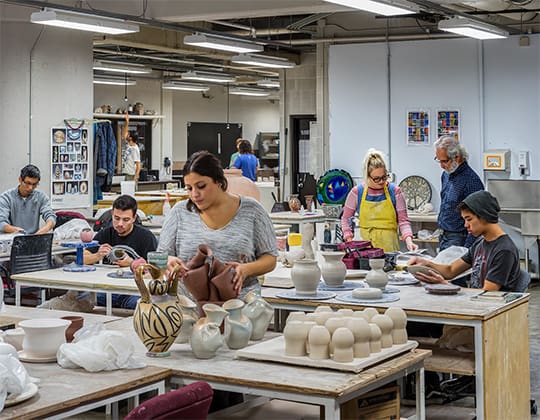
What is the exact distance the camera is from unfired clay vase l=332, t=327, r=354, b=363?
333 cm

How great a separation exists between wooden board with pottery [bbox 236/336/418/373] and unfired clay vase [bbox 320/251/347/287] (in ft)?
4.97

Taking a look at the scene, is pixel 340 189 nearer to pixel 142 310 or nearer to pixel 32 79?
pixel 32 79

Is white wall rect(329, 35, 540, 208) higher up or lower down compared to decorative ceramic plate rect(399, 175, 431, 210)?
higher up

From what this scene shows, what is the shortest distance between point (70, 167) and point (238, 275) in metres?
7.22

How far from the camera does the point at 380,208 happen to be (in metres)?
6.94

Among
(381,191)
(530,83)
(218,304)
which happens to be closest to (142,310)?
(218,304)

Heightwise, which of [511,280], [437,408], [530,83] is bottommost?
[437,408]

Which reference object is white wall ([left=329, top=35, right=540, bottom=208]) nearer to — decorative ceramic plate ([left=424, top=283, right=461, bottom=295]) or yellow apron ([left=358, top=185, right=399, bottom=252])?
yellow apron ([left=358, top=185, right=399, bottom=252])

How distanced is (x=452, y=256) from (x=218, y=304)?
238 cm

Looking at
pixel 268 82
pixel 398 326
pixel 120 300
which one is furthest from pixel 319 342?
pixel 268 82

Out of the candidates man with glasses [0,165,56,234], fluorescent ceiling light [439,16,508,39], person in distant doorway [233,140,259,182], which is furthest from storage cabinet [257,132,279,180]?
man with glasses [0,165,56,234]

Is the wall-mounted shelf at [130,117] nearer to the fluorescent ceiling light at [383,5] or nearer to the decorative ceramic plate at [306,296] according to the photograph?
the fluorescent ceiling light at [383,5]

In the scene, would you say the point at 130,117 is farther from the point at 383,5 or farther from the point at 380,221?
the point at 380,221

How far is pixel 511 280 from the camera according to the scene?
5.18m
